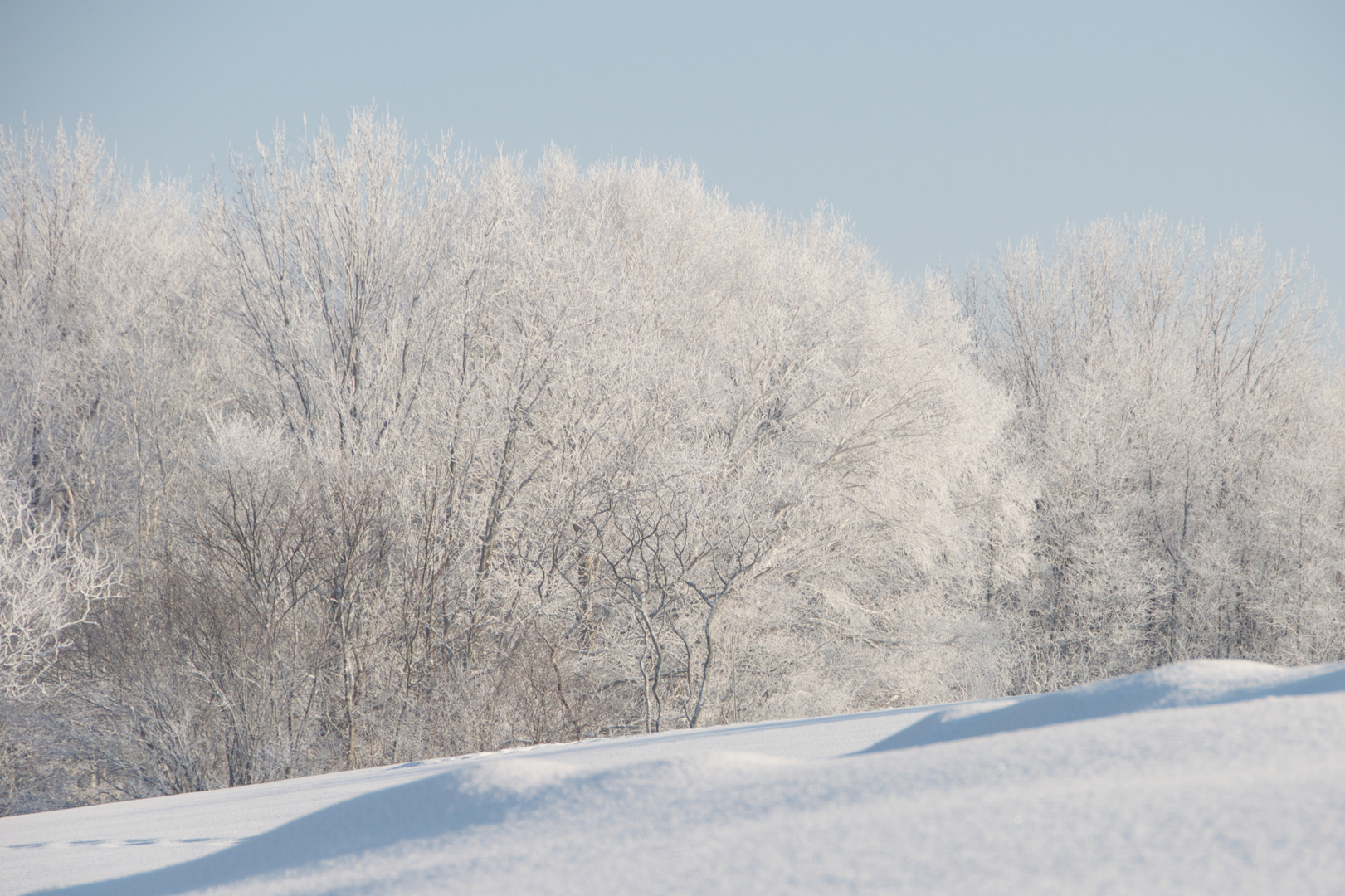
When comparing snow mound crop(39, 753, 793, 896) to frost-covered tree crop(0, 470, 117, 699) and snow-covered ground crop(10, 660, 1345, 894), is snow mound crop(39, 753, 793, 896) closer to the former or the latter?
snow-covered ground crop(10, 660, 1345, 894)

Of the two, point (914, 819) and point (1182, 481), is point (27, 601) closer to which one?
point (914, 819)

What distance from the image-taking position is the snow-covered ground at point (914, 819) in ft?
3.79

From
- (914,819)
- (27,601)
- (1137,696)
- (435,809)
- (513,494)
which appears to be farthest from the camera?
(513,494)

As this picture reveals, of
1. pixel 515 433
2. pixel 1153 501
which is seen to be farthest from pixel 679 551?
pixel 1153 501

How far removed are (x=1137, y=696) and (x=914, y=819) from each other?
106 centimetres

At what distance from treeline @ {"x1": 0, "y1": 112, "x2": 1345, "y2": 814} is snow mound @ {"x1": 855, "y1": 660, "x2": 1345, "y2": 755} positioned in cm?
860

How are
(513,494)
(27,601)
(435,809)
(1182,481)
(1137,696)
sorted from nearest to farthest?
(435,809) → (1137,696) → (27,601) → (513,494) → (1182,481)

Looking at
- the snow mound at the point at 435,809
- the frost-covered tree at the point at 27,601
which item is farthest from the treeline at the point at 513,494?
the snow mound at the point at 435,809

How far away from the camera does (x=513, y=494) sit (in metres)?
13.6

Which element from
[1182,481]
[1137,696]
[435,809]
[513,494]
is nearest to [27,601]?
[513,494]

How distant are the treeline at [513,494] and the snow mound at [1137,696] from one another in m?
8.60

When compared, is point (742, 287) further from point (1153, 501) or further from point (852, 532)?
point (1153, 501)

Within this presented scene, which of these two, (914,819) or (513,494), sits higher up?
(513,494)

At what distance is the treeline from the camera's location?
11367 millimetres
